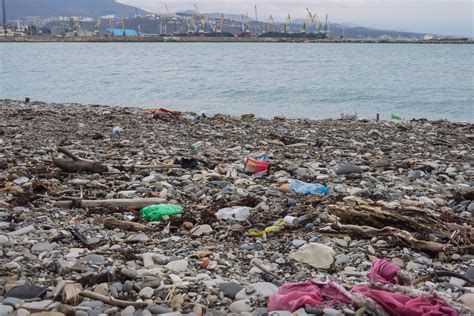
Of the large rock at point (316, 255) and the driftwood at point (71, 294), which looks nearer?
the driftwood at point (71, 294)

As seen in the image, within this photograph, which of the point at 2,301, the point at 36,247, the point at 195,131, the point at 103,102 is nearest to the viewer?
the point at 2,301

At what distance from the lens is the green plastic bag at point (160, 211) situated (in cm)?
607

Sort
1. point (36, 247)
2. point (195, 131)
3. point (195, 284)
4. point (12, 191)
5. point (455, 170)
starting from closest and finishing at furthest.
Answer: point (195, 284), point (36, 247), point (12, 191), point (455, 170), point (195, 131)

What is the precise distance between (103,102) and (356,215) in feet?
73.4

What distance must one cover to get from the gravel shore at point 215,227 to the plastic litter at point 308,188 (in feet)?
0.48

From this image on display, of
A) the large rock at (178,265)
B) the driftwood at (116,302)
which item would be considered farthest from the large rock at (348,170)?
the driftwood at (116,302)

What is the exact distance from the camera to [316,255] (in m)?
4.84

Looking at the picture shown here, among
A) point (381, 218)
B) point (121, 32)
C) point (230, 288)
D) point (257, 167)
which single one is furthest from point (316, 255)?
point (121, 32)

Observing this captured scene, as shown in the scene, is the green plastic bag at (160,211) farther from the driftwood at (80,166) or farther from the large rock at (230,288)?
the driftwood at (80,166)

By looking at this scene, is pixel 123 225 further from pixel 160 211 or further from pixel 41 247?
pixel 41 247

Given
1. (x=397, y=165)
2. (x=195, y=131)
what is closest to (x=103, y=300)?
(x=397, y=165)

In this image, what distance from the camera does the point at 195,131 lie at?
42.2ft

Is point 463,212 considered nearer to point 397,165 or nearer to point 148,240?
point 397,165

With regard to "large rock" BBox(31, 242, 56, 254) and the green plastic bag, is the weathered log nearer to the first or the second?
the green plastic bag
